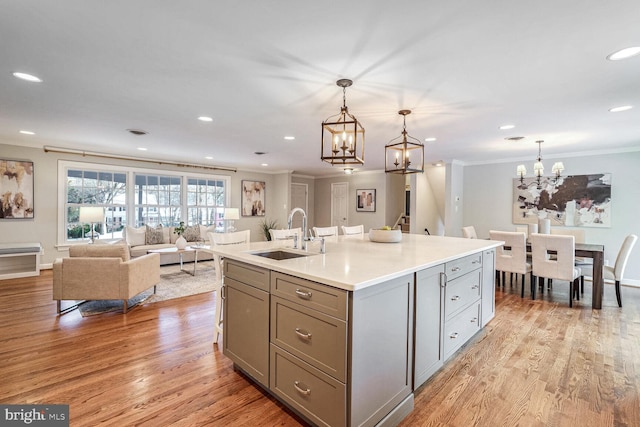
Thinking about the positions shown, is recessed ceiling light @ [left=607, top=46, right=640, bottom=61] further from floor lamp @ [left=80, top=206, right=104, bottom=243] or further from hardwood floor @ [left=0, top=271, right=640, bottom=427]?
floor lamp @ [left=80, top=206, right=104, bottom=243]

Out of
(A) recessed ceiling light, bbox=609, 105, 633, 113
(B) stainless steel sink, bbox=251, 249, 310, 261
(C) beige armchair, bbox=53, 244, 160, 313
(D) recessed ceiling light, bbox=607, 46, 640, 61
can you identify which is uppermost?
(A) recessed ceiling light, bbox=609, 105, 633, 113

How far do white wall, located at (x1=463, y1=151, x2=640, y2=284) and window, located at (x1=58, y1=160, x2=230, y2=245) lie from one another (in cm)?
643

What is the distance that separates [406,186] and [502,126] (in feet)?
20.1

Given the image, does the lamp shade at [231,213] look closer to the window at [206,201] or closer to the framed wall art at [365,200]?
the window at [206,201]

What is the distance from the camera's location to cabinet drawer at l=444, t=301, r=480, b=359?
241 centimetres

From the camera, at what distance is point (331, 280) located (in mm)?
1574

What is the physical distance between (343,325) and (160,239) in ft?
20.4

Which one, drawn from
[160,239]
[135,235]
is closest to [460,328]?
[160,239]

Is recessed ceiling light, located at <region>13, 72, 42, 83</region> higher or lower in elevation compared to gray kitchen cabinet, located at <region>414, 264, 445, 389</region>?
higher

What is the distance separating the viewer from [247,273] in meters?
2.15

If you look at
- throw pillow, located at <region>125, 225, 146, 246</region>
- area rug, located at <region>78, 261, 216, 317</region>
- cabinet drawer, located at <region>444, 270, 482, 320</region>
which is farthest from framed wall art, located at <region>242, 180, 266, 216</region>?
cabinet drawer, located at <region>444, 270, 482, 320</region>

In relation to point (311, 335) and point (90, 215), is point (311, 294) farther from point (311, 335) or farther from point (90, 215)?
point (90, 215)

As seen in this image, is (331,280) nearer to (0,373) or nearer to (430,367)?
(430,367)

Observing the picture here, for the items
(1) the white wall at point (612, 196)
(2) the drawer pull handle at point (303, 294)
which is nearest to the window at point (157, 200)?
(2) the drawer pull handle at point (303, 294)
